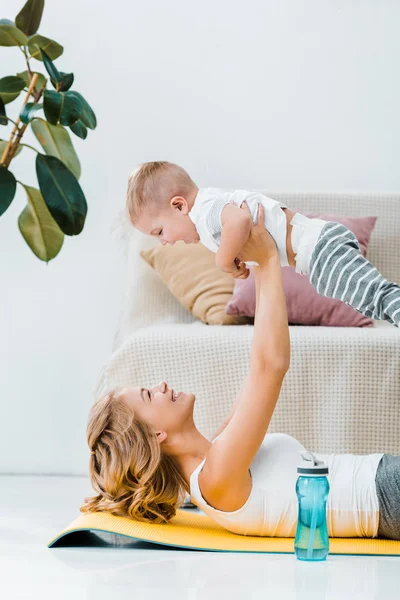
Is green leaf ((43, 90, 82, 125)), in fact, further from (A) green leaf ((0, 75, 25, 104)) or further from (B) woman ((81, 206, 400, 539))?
(B) woman ((81, 206, 400, 539))

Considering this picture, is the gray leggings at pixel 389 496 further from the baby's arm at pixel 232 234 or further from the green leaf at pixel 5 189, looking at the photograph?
the green leaf at pixel 5 189

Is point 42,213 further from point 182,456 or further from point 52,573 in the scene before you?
point 52,573

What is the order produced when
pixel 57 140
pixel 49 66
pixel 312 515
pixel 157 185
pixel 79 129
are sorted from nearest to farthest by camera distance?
pixel 312 515 < pixel 157 185 < pixel 49 66 < pixel 79 129 < pixel 57 140

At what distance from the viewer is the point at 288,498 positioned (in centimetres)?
167

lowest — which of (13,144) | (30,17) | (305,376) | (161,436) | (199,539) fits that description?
(199,539)

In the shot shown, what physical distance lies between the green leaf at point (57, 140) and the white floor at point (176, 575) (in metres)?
1.47

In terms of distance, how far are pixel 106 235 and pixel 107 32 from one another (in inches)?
32.3

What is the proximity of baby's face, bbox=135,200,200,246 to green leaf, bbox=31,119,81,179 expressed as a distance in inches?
46.5

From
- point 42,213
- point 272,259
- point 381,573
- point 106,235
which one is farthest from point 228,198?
point 106,235

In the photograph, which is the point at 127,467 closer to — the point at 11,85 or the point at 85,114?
the point at 85,114

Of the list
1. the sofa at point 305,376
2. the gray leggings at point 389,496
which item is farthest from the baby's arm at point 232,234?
the sofa at point 305,376

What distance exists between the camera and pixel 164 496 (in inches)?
68.4

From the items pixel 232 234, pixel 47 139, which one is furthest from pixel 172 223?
pixel 47 139

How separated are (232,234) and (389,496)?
0.63m
